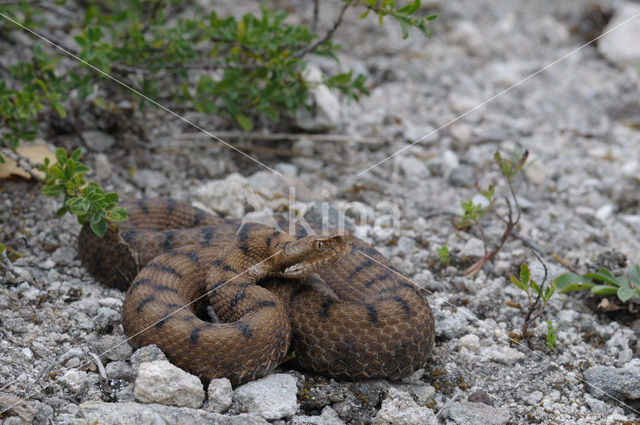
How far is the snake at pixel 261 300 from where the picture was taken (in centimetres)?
432

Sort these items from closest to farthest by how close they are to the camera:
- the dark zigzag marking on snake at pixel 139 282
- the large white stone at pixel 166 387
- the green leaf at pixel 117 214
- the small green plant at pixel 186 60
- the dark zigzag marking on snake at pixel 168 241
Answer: the large white stone at pixel 166 387, the dark zigzag marking on snake at pixel 139 282, the green leaf at pixel 117 214, the dark zigzag marking on snake at pixel 168 241, the small green plant at pixel 186 60

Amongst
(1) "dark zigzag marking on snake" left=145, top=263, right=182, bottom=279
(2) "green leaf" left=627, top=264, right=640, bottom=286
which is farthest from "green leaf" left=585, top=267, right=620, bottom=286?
(1) "dark zigzag marking on snake" left=145, top=263, right=182, bottom=279

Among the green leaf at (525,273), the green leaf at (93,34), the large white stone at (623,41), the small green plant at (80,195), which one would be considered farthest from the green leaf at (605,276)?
the large white stone at (623,41)

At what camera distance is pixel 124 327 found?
457cm

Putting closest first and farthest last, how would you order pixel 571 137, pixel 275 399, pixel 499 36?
pixel 275 399 → pixel 571 137 → pixel 499 36

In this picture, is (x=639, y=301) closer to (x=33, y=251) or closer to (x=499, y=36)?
(x=33, y=251)

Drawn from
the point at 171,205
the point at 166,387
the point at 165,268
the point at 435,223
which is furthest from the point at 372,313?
the point at 171,205

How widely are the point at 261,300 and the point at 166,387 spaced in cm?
101

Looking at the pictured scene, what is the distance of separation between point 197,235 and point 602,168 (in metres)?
4.94

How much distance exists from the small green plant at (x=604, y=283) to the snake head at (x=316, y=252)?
6.26 feet

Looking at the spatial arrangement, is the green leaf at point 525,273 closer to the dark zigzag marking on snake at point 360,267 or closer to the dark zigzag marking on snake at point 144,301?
the dark zigzag marking on snake at point 360,267

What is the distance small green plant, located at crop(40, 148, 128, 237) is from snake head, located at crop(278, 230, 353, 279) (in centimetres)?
130

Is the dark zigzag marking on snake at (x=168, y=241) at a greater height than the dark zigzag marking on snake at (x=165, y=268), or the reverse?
the dark zigzag marking on snake at (x=165, y=268)

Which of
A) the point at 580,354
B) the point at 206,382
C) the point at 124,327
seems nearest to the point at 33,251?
the point at 124,327
